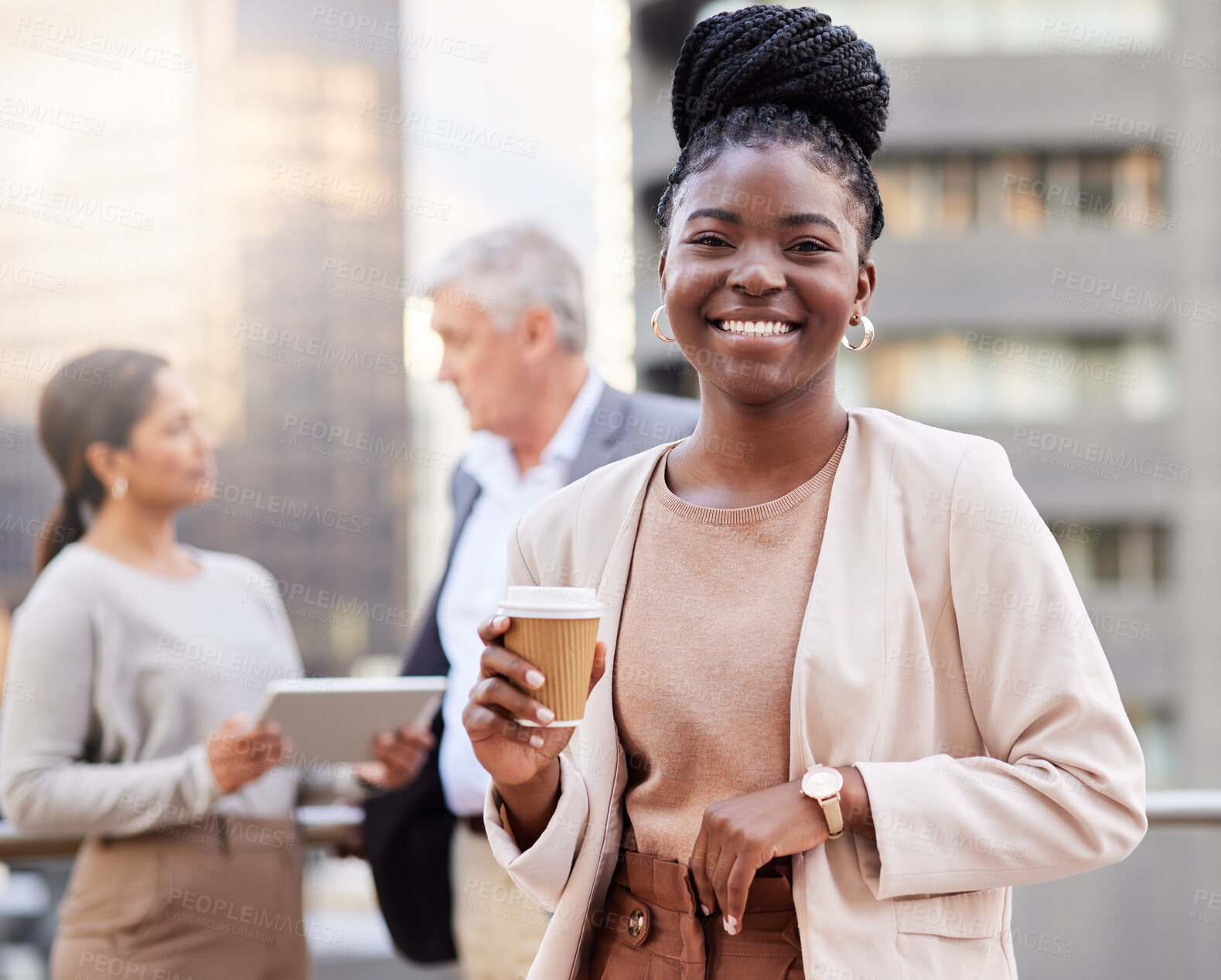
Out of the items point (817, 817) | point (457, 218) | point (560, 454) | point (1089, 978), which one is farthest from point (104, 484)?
point (1089, 978)

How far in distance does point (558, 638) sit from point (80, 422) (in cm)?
267

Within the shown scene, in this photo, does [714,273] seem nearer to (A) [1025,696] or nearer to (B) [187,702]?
(A) [1025,696]

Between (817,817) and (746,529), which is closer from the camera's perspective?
(817,817)

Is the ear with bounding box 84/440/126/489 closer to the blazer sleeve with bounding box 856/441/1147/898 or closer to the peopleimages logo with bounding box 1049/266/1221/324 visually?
the blazer sleeve with bounding box 856/441/1147/898

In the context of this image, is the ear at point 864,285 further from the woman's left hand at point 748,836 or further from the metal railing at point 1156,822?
the metal railing at point 1156,822

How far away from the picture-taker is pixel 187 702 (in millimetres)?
3375

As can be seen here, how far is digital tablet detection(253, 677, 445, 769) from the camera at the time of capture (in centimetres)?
312

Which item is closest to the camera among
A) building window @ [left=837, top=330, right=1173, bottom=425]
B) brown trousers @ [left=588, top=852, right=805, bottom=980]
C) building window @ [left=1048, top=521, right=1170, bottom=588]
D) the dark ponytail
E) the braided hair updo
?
brown trousers @ [left=588, top=852, right=805, bottom=980]

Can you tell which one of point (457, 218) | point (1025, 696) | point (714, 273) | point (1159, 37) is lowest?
point (1025, 696)

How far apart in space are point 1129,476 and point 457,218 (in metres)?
22.3

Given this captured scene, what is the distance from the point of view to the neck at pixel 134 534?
140 inches

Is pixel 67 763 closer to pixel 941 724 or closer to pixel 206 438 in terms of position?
pixel 206 438

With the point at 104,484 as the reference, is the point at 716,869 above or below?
below

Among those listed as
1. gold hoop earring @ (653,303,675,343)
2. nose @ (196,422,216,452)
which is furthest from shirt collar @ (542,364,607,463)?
gold hoop earring @ (653,303,675,343)
